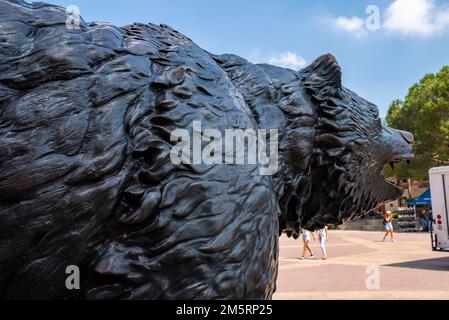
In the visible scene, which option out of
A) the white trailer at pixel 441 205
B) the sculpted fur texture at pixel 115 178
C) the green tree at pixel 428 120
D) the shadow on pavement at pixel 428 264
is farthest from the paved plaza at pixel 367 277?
the green tree at pixel 428 120

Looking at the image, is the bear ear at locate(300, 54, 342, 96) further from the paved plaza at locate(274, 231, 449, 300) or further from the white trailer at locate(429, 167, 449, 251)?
the white trailer at locate(429, 167, 449, 251)

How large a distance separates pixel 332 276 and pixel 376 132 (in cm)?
839

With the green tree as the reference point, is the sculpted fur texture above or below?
below

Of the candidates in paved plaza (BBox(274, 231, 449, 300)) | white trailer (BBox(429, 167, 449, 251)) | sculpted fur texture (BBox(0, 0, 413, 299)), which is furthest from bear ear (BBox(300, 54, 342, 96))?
white trailer (BBox(429, 167, 449, 251))

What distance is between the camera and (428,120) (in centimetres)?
3266

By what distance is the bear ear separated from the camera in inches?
96.0

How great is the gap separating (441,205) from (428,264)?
1.86 meters

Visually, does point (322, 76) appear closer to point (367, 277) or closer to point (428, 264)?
point (367, 277)

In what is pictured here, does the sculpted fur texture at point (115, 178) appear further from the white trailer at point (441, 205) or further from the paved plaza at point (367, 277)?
the white trailer at point (441, 205)

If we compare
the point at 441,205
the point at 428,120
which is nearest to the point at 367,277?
the point at 441,205

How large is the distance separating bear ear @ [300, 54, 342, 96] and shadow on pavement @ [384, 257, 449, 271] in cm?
1067

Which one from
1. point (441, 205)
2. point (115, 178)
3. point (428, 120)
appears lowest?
point (115, 178)

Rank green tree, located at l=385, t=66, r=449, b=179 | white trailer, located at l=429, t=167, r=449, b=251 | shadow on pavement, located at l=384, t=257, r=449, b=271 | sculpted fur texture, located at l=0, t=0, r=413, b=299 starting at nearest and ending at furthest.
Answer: sculpted fur texture, located at l=0, t=0, r=413, b=299, shadow on pavement, located at l=384, t=257, r=449, b=271, white trailer, located at l=429, t=167, r=449, b=251, green tree, located at l=385, t=66, r=449, b=179
